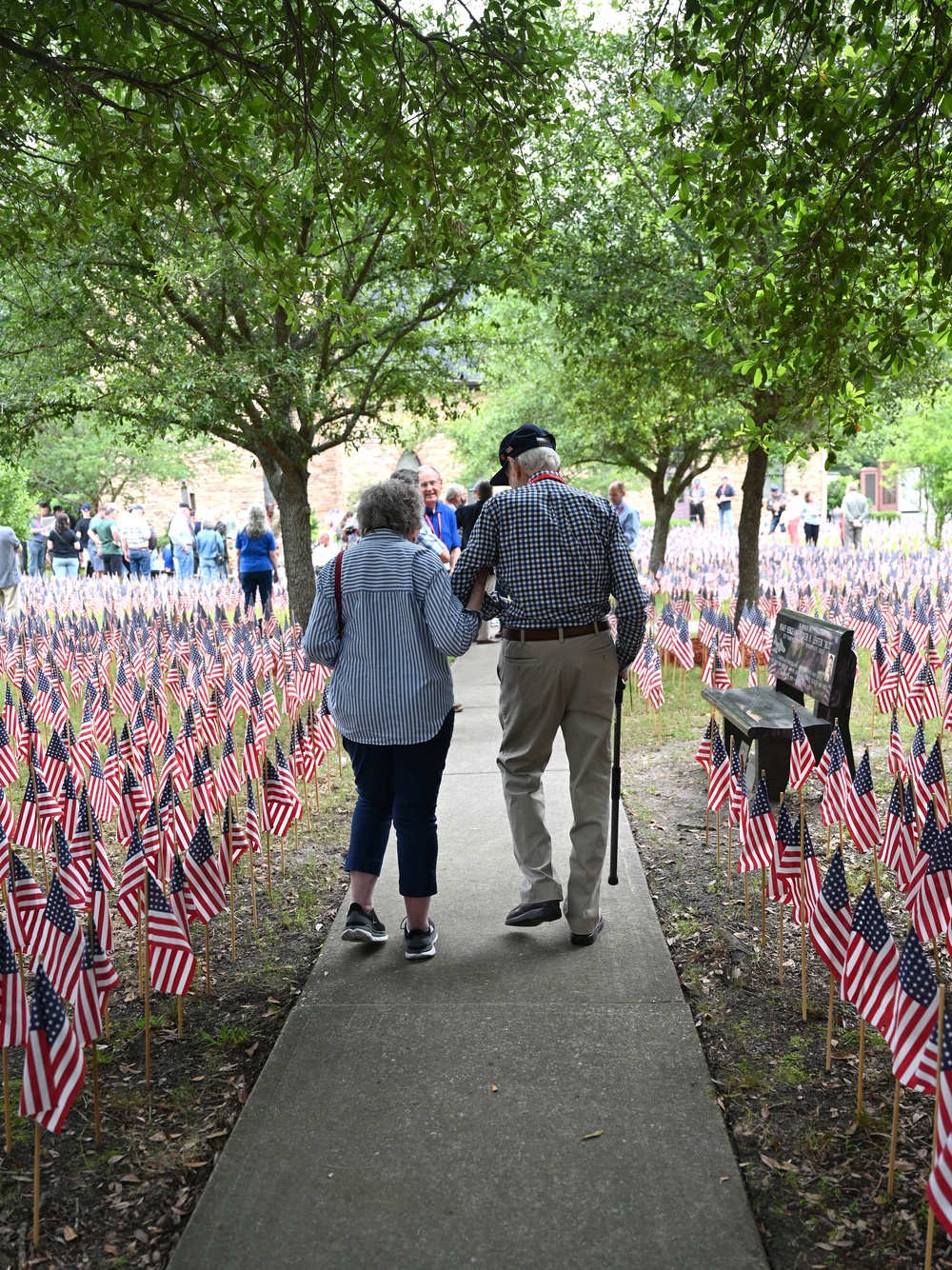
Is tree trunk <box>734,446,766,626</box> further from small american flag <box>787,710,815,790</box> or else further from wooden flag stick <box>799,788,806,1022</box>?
wooden flag stick <box>799,788,806,1022</box>

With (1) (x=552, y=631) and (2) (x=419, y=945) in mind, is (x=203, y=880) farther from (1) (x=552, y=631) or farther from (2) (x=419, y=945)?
(1) (x=552, y=631)

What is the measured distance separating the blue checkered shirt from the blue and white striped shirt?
24cm

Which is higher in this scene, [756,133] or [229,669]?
[756,133]

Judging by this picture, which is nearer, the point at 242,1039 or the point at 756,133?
the point at 242,1039

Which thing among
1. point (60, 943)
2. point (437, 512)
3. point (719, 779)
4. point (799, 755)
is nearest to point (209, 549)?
point (437, 512)

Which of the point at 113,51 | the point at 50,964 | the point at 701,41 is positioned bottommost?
the point at 50,964

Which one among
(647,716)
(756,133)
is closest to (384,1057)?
(756,133)

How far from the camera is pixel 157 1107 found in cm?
386

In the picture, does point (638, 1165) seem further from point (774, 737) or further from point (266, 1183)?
point (774, 737)

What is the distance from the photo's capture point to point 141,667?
1091cm

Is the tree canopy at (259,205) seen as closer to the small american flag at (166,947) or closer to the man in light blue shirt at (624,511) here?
the man in light blue shirt at (624,511)

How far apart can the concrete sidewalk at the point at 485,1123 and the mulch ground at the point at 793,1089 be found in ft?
0.35

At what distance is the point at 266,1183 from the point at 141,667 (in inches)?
321

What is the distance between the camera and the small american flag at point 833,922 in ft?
13.0
